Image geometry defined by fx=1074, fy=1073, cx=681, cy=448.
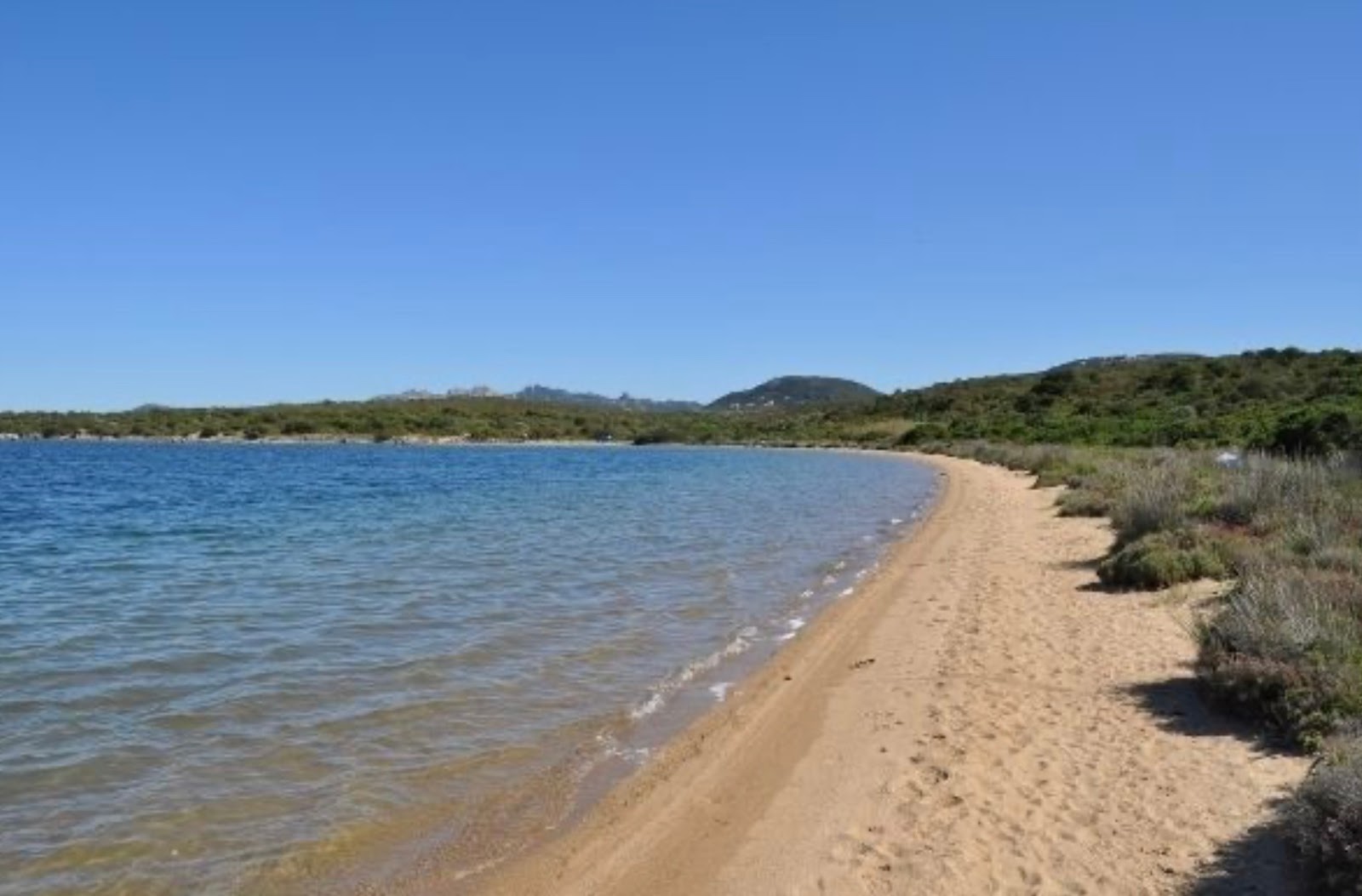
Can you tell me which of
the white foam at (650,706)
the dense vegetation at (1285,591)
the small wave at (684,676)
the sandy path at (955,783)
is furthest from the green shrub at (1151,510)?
the white foam at (650,706)

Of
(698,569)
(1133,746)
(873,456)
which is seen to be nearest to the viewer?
(1133,746)

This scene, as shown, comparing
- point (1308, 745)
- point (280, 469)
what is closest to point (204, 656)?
point (1308, 745)

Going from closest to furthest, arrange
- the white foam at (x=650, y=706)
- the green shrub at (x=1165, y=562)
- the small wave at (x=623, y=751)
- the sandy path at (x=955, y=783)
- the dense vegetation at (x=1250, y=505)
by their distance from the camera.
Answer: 1. the sandy path at (x=955, y=783)
2. the dense vegetation at (x=1250, y=505)
3. the small wave at (x=623, y=751)
4. the white foam at (x=650, y=706)
5. the green shrub at (x=1165, y=562)

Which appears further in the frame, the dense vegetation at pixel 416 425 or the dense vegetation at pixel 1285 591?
the dense vegetation at pixel 416 425

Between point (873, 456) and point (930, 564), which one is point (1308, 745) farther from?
point (873, 456)

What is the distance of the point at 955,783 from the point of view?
7.30 meters

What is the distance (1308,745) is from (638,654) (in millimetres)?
6759

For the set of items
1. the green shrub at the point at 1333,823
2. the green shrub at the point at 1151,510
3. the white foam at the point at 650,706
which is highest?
the green shrub at the point at 1151,510

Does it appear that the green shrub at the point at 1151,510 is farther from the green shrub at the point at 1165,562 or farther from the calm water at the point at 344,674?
the calm water at the point at 344,674

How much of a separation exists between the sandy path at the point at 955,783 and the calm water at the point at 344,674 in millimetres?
784

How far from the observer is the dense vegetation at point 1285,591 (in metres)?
5.37

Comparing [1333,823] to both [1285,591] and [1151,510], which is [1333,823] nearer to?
[1285,591]

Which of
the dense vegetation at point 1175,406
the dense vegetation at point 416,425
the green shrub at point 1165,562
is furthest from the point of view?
the dense vegetation at point 416,425

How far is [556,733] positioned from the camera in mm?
9094
